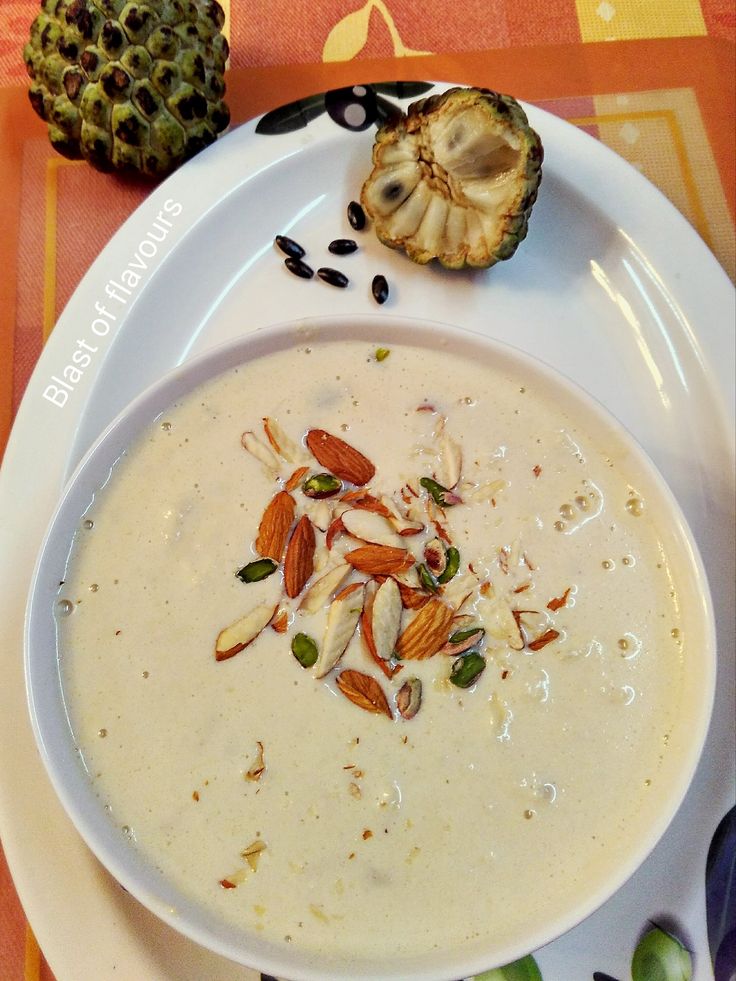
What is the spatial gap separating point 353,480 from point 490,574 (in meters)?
0.19

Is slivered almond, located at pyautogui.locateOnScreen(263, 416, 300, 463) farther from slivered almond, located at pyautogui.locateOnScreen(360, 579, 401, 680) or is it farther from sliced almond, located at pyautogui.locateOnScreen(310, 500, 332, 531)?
slivered almond, located at pyautogui.locateOnScreen(360, 579, 401, 680)

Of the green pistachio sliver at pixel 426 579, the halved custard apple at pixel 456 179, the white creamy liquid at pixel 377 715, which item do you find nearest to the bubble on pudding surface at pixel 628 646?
the white creamy liquid at pixel 377 715

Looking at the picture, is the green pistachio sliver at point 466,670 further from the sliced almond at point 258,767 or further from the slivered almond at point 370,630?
the sliced almond at point 258,767

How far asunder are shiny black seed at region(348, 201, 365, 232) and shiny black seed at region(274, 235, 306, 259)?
9 cm

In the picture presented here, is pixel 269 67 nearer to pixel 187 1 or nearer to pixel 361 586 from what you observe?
pixel 187 1

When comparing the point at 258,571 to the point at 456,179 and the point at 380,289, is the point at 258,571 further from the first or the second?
the point at 456,179

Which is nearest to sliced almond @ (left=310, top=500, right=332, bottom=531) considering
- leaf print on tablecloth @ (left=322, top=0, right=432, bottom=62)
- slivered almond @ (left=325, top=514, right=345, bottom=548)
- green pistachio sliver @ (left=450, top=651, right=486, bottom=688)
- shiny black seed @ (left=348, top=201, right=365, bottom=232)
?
slivered almond @ (left=325, top=514, right=345, bottom=548)

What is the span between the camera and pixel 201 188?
3.94 ft

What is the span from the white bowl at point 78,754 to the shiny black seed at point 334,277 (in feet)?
0.68

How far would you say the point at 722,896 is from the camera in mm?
1042

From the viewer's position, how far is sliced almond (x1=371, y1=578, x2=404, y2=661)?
0.93 m

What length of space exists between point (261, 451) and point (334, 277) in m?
0.34

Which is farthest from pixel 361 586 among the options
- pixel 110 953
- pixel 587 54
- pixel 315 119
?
pixel 587 54

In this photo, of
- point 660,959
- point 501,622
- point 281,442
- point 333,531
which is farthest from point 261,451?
point 660,959
